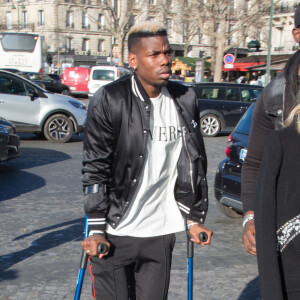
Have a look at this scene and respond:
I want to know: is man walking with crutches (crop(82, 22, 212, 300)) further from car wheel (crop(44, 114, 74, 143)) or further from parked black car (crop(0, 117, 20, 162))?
car wheel (crop(44, 114, 74, 143))

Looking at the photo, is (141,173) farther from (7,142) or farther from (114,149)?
(7,142)

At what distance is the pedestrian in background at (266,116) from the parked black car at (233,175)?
3409 mm

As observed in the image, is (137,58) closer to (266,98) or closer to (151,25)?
(151,25)

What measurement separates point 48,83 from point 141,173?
97.2ft

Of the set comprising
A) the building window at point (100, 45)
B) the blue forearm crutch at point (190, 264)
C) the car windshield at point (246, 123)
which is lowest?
the blue forearm crutch at point (190, 264)

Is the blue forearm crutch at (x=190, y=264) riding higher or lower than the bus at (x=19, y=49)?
lower

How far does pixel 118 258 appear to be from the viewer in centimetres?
260

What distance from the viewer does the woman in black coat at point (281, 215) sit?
5.83 feet

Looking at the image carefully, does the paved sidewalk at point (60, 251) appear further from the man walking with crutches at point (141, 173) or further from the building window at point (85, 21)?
the building window at point (85, 21)

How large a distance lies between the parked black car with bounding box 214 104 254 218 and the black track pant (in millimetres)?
3174

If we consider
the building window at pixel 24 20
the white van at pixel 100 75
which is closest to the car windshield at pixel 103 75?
the white van at pixel 100 75

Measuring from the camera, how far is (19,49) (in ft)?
98.7

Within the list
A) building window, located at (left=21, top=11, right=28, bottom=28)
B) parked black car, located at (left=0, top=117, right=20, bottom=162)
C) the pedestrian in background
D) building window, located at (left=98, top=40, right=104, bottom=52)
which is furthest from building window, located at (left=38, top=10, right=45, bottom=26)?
the pedestrian in background

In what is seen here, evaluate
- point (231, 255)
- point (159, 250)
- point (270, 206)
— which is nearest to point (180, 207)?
point (159, 250)
